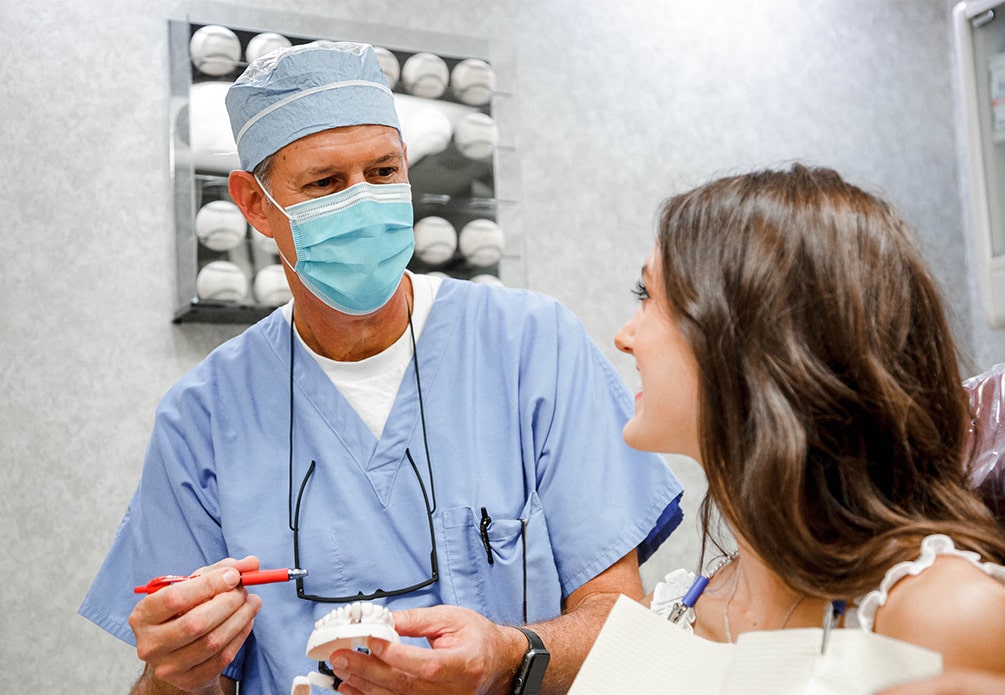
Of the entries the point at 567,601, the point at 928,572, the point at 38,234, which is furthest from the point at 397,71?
the point at 928,572

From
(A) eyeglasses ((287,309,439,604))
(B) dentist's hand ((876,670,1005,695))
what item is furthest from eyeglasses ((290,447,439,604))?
(B) dentist's hand ((876,670,1005,695))

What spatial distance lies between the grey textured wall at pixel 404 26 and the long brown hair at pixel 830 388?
97cm

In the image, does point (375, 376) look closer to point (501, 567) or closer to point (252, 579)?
point (501, 567)

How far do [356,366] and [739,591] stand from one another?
28.1 inches

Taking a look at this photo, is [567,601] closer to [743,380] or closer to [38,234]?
[743,380]

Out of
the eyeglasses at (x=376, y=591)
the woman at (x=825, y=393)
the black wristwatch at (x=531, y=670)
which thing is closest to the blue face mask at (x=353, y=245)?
the eyeglasses at (x=376, y=591)

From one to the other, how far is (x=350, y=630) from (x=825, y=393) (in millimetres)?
498

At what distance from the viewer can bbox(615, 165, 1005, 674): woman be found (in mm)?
918

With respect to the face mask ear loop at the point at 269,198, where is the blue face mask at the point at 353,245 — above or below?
below

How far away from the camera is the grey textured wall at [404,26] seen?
2.21 metres

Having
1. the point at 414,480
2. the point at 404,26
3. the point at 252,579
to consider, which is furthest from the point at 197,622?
the point at 404,26

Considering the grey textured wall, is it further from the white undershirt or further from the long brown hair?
the long brown hair

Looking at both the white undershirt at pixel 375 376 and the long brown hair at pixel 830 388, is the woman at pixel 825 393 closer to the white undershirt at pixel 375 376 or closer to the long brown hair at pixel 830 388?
the long brown hair at pixel 830 388

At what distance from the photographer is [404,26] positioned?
264 cm
